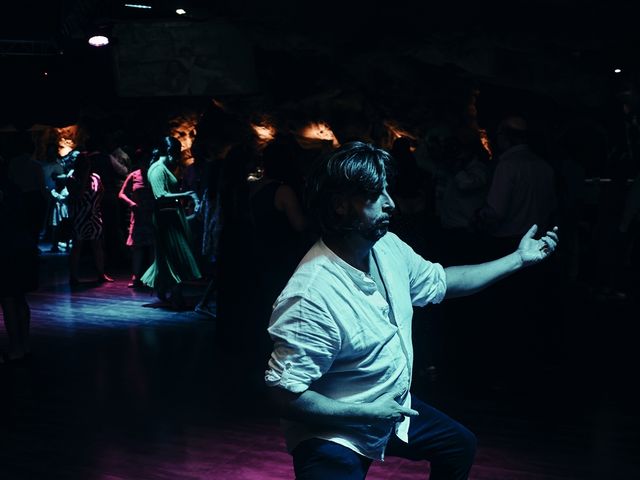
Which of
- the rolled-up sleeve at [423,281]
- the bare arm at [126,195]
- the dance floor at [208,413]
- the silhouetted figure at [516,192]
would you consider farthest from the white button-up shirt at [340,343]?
the bare arm at [126,195]

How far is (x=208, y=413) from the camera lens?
13.8 feet

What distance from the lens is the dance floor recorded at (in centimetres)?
348

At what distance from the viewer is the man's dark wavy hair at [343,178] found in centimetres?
180

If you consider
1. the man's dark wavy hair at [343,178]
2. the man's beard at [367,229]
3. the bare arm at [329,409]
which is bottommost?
the bare arm at [329,409]

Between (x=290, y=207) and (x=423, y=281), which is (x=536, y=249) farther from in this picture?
(x=290, y=207)

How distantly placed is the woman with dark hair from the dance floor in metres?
0.82

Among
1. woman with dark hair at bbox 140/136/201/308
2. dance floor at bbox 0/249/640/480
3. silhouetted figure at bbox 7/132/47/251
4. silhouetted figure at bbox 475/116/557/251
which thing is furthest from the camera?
silhouetted figure at bbox 7/132/47/251

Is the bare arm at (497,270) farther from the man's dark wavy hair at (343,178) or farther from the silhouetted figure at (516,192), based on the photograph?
the silhouetted figure at (516,192)

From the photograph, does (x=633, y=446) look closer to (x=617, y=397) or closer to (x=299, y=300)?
(x=617, y=397)

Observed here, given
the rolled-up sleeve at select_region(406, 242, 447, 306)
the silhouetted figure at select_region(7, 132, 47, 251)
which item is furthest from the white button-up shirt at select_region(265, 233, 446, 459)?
the silhouetted figure at select_region(7, 132, 47, 251)

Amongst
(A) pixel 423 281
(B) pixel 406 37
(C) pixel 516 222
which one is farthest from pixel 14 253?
(B) pixel 406 37

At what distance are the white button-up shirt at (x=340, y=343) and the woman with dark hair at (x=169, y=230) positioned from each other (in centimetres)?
510

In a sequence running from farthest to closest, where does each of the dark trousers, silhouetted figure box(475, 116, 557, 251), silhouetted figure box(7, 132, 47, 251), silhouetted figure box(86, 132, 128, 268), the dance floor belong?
silhouetted figure box(86, 132, 128, 268)
silhouetted figure box(7, 132, 47, 251)
silhouetted figure box(475, 116, 557, 251)
the dance floor
the dark trousers

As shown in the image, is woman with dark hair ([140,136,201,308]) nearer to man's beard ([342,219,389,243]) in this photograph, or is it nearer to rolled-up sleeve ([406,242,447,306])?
rolled-up sleeve ([406,242,447,306])
